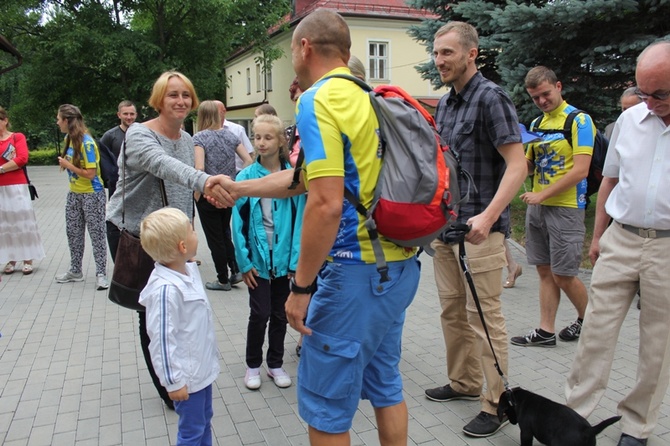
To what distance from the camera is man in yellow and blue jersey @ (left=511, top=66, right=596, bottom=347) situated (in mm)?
4473

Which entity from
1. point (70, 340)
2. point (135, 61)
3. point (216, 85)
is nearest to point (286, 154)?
point (70, 340)

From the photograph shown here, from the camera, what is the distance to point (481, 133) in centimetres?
329

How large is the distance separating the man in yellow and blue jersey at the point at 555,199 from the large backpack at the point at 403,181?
8.48ft

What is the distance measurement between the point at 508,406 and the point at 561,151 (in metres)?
2.26

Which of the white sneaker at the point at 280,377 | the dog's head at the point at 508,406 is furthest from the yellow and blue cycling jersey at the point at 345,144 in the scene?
the white sneaker at the point at 280,377

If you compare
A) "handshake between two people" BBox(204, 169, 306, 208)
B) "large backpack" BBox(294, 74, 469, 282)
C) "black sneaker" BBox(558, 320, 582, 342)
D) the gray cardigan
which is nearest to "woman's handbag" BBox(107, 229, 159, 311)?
the gray cardigan

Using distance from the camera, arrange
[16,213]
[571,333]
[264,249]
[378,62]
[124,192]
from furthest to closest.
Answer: [378,62] < [16,213] < [571,333] < [264,249] < [124,192]

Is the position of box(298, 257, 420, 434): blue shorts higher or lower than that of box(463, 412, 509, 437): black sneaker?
higher

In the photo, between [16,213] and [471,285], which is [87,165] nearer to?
[16,213]

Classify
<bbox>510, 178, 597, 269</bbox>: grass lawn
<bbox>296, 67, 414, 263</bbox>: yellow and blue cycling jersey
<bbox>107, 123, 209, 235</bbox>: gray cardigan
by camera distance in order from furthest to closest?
<bbox>510, 178, 597, 269</bbox>: grass lawn, <bbox>107, 123, 209, 235</bbox>: gray cardigan, <bbox>296, 67, 414, 263</bbox>: yellow and blue cycling jersey

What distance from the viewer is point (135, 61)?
71.5 feet

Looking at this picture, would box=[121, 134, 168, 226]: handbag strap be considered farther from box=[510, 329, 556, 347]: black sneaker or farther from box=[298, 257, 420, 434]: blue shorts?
box=[510, 329, 556, 347]: black sneaker

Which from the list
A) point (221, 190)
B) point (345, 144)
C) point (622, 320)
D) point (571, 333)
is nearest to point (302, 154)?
point (345, 144)

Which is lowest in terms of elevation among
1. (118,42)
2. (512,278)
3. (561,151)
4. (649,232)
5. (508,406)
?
(512,278)
